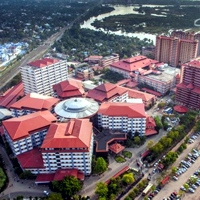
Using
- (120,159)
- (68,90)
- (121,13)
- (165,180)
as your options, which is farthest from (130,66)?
(121,13)

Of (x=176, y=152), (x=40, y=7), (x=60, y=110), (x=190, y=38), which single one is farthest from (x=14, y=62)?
(x=40, y=7)

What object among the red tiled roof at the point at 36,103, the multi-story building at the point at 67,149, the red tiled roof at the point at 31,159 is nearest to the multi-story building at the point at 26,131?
the red tiled roof at the point at 31,159

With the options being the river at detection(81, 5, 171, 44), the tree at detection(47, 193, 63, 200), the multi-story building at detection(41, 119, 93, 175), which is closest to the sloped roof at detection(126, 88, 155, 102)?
the multi-story building at detection(41, 119, 93, 175)

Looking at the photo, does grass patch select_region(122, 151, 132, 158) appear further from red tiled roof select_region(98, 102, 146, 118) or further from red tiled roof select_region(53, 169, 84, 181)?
red tiled roof select_region(53, 169, 84, 181)

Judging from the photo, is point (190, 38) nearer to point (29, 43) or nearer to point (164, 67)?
point (164, 67)

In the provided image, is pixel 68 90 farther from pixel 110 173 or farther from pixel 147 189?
pixel 147 189

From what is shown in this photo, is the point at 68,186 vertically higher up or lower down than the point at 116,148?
higher up

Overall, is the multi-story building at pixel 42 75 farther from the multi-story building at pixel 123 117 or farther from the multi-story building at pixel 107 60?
the multi-story building at pixel 123 117
